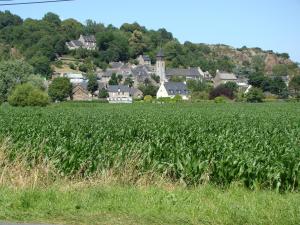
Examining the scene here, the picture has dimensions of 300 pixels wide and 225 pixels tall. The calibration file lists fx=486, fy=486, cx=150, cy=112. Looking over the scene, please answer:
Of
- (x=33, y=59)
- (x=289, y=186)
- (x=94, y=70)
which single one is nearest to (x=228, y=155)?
(x=289, y=186)

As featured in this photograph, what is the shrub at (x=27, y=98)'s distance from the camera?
3090 inches

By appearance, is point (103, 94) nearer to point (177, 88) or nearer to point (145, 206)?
point (177, 88)

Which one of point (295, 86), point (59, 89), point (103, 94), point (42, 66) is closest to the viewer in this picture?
point (59, 89)

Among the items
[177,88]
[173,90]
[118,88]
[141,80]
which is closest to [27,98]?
[118,88]

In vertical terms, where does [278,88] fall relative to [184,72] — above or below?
below

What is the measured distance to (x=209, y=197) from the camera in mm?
8492

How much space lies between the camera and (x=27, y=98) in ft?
258

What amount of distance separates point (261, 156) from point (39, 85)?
9192 centimetres

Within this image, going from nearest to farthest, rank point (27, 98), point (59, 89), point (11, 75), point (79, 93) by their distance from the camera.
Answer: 1. point (27, 98)
2. point (11, 75)
3. point (59, 89)
4. point (79, 93)

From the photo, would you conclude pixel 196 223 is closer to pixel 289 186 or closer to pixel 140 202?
pixel 140 202

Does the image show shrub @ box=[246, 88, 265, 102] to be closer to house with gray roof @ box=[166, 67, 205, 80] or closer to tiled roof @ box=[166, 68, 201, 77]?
house with gray roof @ box=[166, 67, 205, 80]

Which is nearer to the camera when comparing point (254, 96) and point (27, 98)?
point (27, 98)

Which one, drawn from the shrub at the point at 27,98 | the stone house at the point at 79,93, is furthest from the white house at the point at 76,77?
the shrub at the point at 27,98

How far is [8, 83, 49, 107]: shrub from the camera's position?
7848cm
